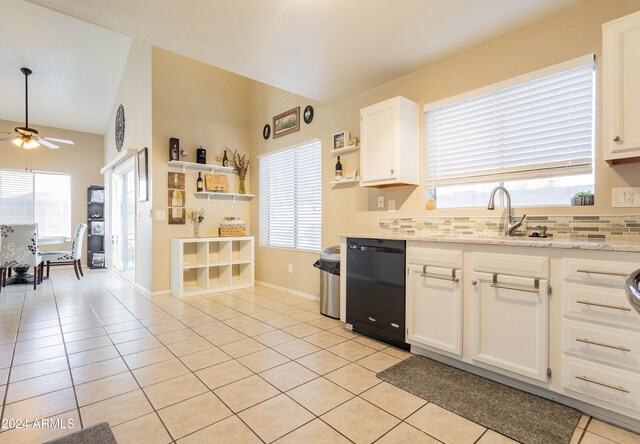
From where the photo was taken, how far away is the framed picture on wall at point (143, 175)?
4816 millimetres

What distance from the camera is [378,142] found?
3.12 meters

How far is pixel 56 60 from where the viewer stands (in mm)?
5559

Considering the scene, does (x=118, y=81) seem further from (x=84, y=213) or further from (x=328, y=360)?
(x=328, y=360)

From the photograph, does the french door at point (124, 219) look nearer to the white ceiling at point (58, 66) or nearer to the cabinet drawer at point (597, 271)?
the white ceiling at point (58, 66)

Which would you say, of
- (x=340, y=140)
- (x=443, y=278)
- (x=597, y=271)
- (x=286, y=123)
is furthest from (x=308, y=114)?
(x=597, y=271)

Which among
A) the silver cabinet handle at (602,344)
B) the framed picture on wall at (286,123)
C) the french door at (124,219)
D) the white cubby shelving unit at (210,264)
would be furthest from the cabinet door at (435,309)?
the french door at (124,219)

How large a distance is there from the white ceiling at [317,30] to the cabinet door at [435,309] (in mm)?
1839

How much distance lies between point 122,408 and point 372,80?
11.1ft

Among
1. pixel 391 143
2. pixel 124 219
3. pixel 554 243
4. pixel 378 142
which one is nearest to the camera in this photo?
pixel 554 243

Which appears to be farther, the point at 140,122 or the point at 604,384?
the point at 140,122

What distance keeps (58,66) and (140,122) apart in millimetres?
2129

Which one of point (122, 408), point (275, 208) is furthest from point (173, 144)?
point (122, 408)

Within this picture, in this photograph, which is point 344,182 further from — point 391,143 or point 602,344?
point 602,344

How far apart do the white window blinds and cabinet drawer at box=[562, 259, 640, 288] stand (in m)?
0.83
